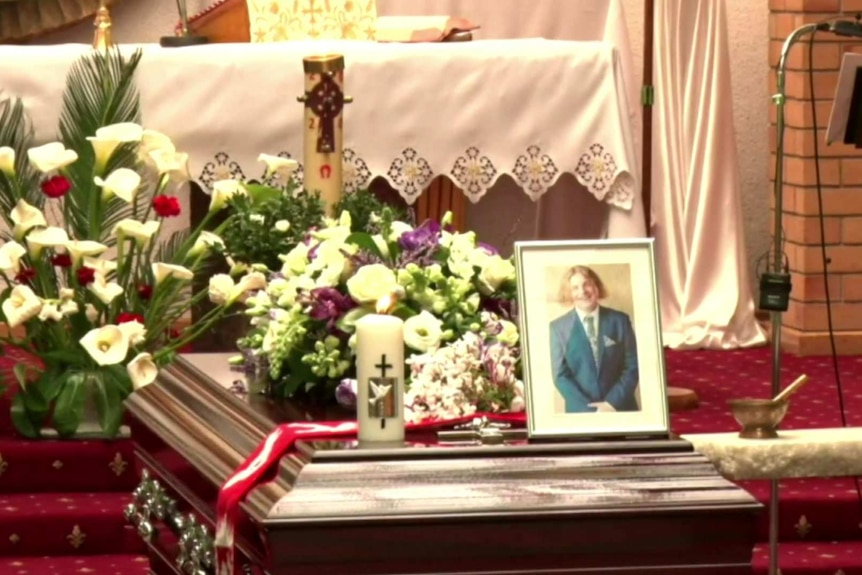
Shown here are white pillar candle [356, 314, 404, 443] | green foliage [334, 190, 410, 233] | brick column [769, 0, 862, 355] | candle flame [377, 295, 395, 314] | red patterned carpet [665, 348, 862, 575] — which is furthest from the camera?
brick column [769, 0, 862, 355]

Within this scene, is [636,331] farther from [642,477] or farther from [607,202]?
[607,202]

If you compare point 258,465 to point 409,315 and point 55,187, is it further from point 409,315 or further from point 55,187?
point 55,187

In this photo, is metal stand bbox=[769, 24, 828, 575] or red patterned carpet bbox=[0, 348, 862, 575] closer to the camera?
metal stand bbox=[769, 24, 828, 575]

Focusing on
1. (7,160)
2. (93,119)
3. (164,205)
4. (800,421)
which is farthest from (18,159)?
(800,421)

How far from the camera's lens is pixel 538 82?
603cm

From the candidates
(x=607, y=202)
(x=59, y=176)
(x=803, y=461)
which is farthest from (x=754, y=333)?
(x=803, y=461)

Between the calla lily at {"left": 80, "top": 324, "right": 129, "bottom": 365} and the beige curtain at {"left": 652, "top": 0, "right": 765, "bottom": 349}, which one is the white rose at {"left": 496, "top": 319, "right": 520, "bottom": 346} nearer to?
the calla lily at {"left": 80, "top": 324, "right": 129, "bottom": 365}

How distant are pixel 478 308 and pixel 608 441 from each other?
1.74 feet

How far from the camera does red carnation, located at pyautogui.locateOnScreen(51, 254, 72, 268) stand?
5.07 metres

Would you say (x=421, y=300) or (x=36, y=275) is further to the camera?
(x=36, y=275)

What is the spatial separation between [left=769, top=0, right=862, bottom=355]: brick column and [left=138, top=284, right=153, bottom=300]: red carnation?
2.77 meters

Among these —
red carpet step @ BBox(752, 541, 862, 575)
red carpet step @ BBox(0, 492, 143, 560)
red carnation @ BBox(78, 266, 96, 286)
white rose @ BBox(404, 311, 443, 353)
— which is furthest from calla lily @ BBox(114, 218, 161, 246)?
white rose @ BBox(404, 311, 443, 353)

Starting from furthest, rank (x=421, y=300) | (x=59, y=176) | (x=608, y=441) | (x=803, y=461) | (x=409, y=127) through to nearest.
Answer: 1. (x=409, y=127)
2. (x=59, y=176)
3. (x=803, y=461)
4. (x=421, y=300)
5. (x=608, y=441)

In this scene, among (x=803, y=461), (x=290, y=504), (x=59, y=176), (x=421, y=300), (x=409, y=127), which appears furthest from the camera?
(x=409, y=127)
